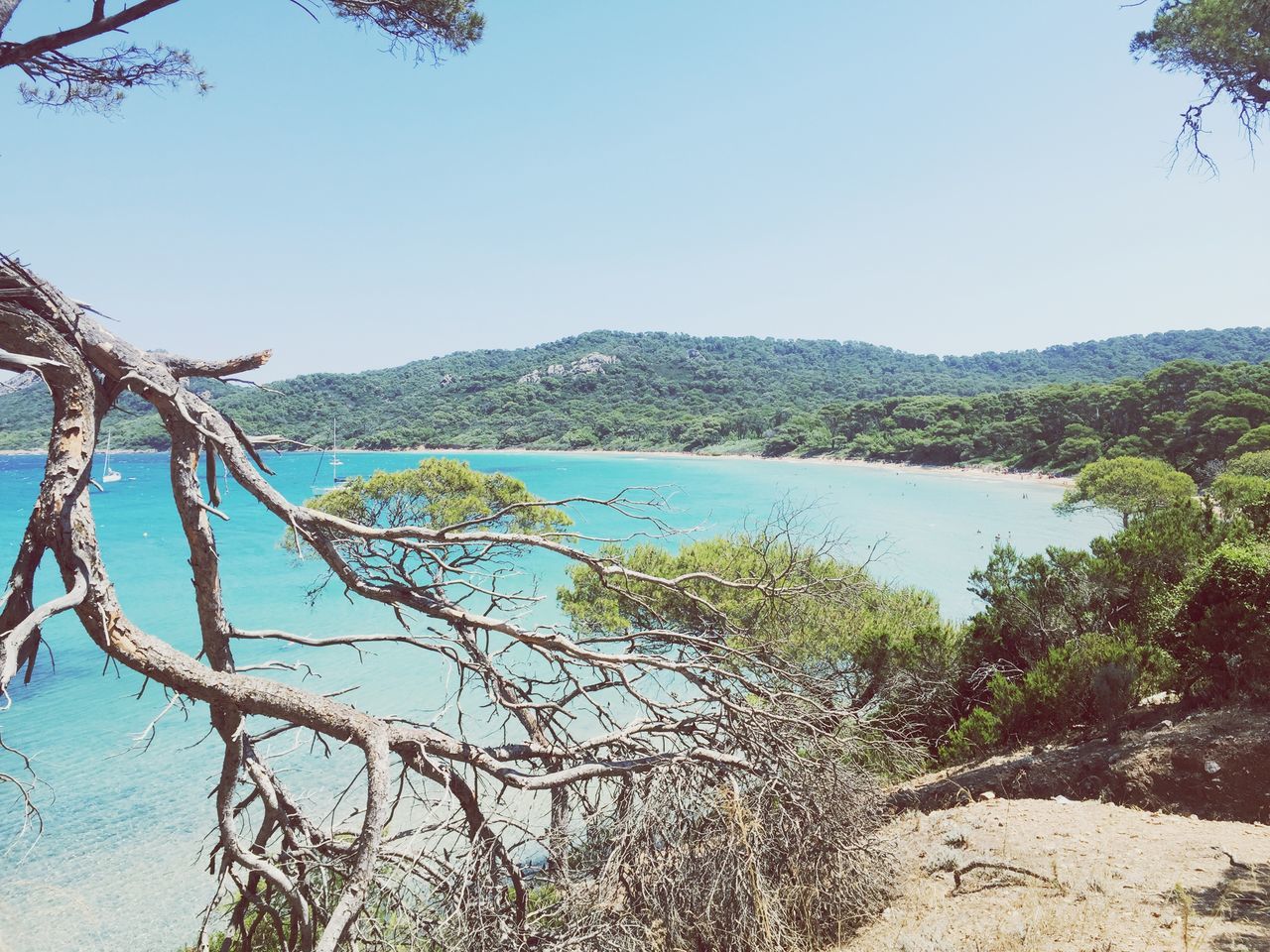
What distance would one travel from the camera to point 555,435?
10838 cm

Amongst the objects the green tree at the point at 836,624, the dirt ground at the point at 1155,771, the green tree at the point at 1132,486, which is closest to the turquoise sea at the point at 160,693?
the green tree at the point at 836,624

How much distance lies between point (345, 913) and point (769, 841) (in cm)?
209

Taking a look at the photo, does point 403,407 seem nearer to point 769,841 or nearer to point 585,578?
point 585,578

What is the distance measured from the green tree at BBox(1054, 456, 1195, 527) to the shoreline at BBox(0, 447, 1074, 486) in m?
24.1

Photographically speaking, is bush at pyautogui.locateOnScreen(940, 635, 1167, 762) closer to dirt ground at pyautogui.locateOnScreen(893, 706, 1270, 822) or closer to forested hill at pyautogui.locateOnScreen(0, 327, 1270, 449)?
dirt ground at pyautogui.locateOnScreen(893, 706, 1270, 822)

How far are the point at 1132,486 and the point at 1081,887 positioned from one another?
3022 centimetres

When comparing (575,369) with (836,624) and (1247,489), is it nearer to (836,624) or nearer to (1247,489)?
(1247,489)

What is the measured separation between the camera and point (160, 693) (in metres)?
20.3

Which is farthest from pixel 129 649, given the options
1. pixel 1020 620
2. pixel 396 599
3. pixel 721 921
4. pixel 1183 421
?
pixel 1183 421

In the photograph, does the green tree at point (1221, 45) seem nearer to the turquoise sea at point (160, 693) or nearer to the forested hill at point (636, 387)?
the turquoise sea at point (160, 693)

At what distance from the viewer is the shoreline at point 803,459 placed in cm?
6103

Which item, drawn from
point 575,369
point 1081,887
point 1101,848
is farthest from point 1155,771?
point 575,369

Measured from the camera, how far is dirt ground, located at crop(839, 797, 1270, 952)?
3.32 m

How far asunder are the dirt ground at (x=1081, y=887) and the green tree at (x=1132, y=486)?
2645 centimetres
